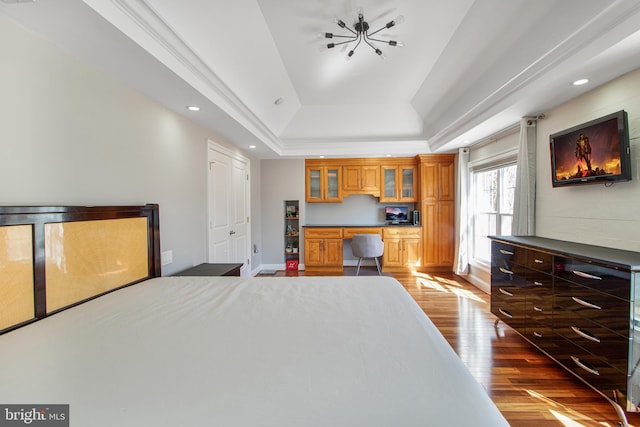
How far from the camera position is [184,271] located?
2.56 meters

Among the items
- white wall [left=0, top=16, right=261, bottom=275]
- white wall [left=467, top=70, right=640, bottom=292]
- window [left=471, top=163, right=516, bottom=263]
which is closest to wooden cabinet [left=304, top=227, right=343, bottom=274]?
window [left=471, top=163, right=516, bottom=263]

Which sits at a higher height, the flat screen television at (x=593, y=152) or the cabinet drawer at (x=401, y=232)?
the flat screen television at (x=593, y=152)

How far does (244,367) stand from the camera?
2.76ft

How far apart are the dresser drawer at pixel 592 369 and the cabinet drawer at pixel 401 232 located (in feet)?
9.69

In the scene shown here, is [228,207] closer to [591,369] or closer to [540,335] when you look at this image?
[540,335]

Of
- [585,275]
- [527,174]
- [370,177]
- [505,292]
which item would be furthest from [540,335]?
[370,177]

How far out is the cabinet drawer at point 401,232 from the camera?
4.77m

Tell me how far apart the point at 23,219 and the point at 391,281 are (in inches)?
83.8

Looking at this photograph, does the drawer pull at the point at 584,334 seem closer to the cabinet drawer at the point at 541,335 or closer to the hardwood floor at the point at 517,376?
the cabinet drawer at the point at 541,335

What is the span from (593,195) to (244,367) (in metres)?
3.00

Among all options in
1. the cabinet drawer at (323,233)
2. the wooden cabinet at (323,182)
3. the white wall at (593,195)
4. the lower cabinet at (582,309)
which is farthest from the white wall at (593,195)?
the wooden cabinet at (323,182)

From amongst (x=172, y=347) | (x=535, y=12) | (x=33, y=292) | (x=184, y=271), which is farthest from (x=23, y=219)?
(x=535, y=12)

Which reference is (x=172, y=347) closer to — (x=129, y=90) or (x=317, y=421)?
(x=317, y=421)

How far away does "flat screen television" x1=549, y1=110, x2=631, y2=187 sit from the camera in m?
1.79
